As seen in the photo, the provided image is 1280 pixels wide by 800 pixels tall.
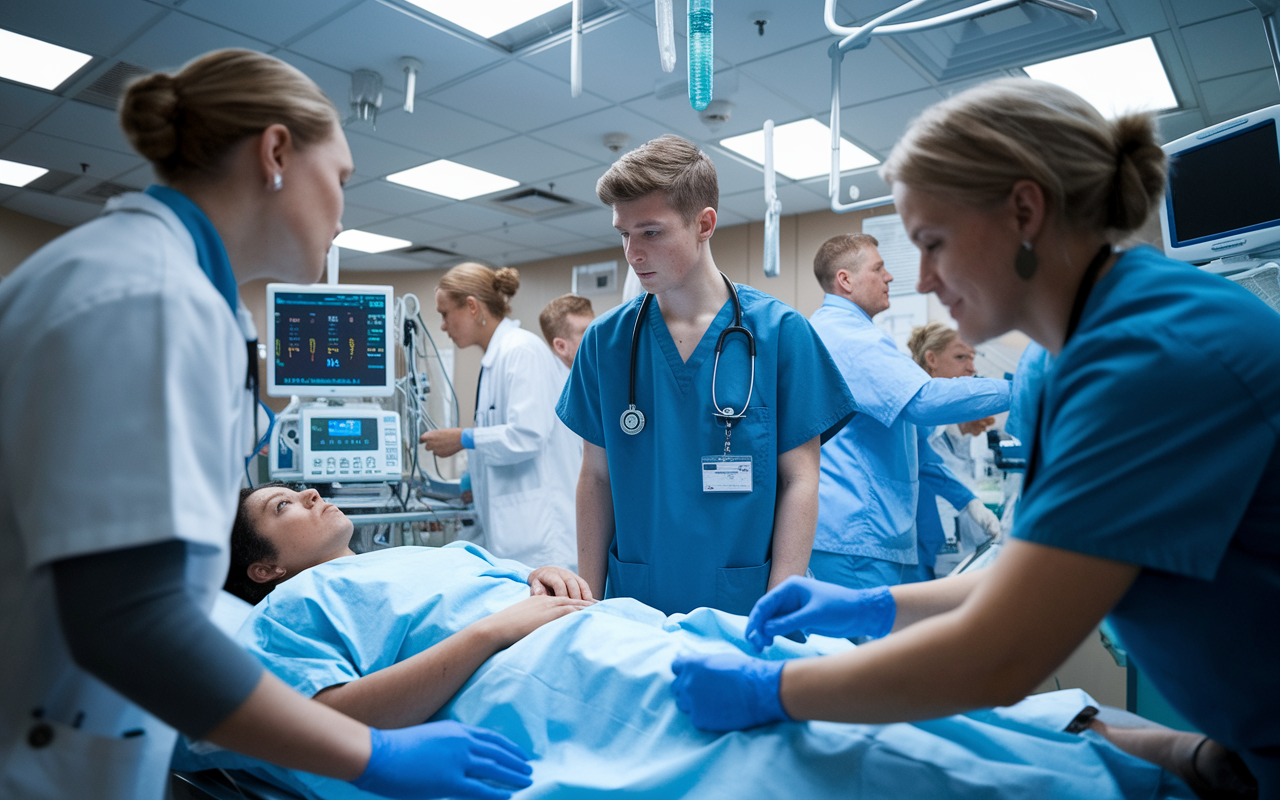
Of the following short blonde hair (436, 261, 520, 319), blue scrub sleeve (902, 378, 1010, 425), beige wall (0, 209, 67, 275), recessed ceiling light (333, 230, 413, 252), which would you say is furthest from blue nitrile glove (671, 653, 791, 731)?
beige wall (0, 209, 67, 275)

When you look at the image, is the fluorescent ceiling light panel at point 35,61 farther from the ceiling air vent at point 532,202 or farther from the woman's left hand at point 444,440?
the ceiling air vent at point 532,202

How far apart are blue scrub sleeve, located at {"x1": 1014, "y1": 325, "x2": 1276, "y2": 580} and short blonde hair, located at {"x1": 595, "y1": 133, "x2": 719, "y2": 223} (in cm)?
95

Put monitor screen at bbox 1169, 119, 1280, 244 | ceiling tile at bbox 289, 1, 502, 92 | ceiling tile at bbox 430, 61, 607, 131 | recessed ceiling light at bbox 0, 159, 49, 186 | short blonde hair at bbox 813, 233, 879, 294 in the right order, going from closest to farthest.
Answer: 1. monitor screen at bbox 1169, 119, 1280, 244
2. short blonde hair at bbox 813, 233, 879, 294
3. ceiling tile at bbox 289, 1, 502, 92
4. ceiling tile at bbox 430, 61, 607, 131
5. recessed ceiling light at bbox 0, 159, 49, 186

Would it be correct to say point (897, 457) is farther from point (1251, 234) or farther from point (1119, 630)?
point (1119, 630)

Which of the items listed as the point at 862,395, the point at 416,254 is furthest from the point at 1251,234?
the point at 416,254

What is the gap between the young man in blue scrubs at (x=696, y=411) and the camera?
1.55 metres

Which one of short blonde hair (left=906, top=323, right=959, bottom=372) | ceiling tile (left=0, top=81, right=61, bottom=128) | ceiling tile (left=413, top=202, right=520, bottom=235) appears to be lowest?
short blonde hair (left=906, top=323, right=959, bottom=372)

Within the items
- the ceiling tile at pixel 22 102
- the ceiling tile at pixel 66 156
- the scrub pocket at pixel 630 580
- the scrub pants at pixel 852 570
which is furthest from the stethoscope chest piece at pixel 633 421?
the ceiling tile at pixel 66 156

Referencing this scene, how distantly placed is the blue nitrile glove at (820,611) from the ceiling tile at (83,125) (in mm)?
4222

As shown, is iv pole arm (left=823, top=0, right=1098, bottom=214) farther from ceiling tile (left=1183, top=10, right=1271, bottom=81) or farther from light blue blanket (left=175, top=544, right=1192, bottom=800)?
ceiling tile (left=1183, top=10, right=1271, bottom=81)

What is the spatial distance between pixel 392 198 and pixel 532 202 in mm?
925

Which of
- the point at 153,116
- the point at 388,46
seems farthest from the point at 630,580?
the point at 388,46

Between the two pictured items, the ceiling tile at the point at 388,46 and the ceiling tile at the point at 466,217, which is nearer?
the ceiling tile at the point at 388,46

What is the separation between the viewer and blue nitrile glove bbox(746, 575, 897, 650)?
1137 millimetres
